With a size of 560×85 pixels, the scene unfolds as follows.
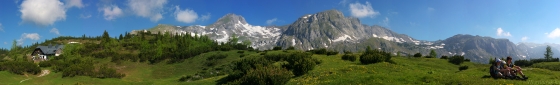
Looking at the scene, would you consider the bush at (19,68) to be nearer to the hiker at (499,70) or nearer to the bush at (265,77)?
the bush at (265,77)

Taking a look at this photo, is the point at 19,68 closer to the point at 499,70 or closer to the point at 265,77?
the point at 265,77

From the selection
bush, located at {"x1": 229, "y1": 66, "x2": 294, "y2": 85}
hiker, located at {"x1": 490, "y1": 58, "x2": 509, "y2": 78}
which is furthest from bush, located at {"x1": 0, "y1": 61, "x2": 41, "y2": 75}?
hiker, located at {"x1": 490, "y1": 58, "x2": 509, "y2": 78}

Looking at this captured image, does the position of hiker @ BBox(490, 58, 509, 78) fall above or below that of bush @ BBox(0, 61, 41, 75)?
above

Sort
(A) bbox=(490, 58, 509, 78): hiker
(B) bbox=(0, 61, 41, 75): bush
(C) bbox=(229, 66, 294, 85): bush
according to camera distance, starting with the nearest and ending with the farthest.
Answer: (A) bbox=(490, 58, 509, 78): hiker < (C) bbox=(229, 66, 294, 85): bush < (B) bbox=(0, 61, 41, 75): bush

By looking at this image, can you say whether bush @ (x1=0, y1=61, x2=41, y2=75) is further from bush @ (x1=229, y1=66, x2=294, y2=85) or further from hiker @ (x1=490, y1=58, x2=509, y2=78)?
hiker @ (x1=490, y1=58, x2=509, y2=78)

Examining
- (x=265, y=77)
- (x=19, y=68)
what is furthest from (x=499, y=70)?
(x=19, y=68)

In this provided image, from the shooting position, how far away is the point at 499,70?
68.6 ft

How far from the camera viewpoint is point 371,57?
34125 mm

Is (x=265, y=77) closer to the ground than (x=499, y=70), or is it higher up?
closer to the ground

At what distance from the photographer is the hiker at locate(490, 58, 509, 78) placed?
20688 mm

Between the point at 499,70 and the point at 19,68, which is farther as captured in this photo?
the point at 19,68

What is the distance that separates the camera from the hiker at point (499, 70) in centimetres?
2069

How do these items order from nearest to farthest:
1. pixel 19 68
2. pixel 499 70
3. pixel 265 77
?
pixel 499 70
pixel 265 77
pixel 19 68

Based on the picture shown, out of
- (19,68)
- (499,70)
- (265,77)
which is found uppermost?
(499,70)
